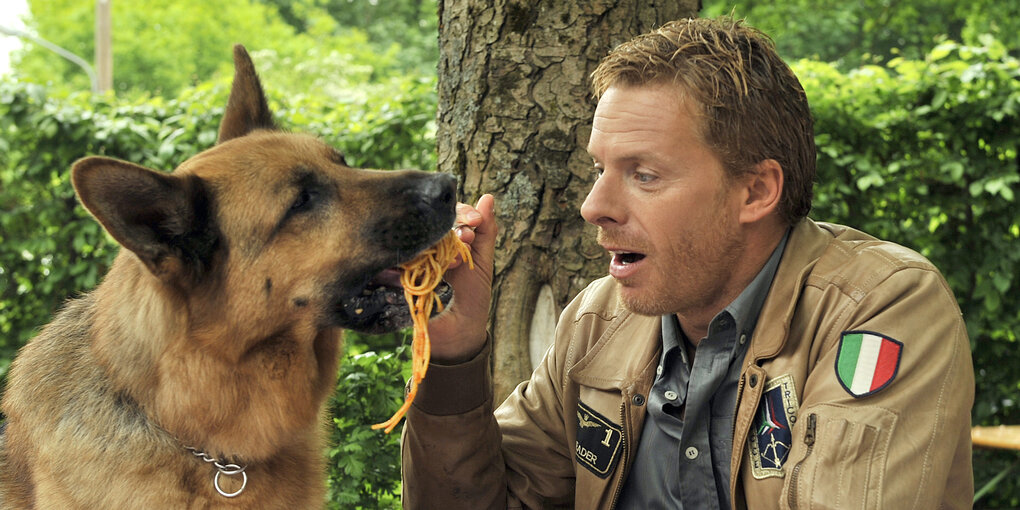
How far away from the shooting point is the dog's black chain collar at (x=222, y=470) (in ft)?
8.55

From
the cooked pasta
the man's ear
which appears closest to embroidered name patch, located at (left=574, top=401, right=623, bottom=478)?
the cooked pasta

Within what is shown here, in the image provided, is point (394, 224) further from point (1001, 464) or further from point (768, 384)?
point (1001, 464)

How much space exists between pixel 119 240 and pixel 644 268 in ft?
5.02

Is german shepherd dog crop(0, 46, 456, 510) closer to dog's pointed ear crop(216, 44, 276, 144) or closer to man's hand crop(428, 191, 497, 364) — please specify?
man's hand crop(428, 191, 497, 364)

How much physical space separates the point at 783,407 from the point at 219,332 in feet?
5.41

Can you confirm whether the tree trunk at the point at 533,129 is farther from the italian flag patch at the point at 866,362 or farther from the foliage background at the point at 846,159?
the italian flag patch at the point at 866,362

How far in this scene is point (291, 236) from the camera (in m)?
2.67

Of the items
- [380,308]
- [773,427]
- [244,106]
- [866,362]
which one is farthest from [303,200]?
[866,362]

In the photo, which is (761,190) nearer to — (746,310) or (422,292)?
(746,310)

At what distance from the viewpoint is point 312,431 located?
9.90 ft

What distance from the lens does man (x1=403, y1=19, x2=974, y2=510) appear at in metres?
2.27

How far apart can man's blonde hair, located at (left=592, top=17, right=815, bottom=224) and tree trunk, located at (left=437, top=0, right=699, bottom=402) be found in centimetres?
96

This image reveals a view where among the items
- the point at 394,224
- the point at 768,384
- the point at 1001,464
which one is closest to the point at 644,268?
the point at 768,384

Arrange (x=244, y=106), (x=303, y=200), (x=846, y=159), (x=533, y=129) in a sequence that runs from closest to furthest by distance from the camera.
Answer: (x=303, y=200) < (x=244, y=106) < (x=533, y=129) < (x=846, y=159)
